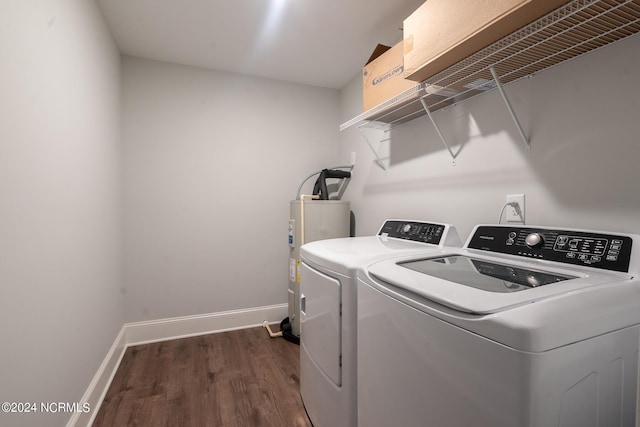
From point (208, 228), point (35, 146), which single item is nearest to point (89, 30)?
point (35, 146)

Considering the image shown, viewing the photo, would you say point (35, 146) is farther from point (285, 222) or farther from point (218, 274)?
point (285, 222)

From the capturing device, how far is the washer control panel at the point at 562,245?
2.88 ft

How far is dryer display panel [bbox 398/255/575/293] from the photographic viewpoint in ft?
2.60

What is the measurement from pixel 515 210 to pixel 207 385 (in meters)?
2.00

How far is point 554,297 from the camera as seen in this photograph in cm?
63

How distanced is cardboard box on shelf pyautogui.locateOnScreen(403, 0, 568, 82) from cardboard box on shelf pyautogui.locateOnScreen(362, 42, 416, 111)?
271mm

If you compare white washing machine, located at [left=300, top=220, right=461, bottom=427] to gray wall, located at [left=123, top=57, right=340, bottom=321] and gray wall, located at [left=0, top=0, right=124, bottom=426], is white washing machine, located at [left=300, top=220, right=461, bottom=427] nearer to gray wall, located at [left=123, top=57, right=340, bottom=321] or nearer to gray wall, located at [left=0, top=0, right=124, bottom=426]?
gray wall, located at [left=0, top=0, right=124, bottom=426]

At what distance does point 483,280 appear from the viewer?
33.7 inches

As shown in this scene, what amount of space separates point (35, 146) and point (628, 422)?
1.96m

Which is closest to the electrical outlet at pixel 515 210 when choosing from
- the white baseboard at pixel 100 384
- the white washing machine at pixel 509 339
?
the white washing machine at pixel 509 339

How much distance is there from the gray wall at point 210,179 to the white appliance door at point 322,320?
136 cm

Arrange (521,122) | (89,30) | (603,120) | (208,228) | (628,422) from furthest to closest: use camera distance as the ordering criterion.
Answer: (208,228), (89,30), (521,122), (603,120), (628,422)

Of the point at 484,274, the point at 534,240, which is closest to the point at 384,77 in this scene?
the point at 534,240

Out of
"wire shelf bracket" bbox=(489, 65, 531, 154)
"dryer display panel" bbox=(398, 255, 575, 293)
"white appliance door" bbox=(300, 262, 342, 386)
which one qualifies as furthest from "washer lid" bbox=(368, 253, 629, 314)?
"wire shelf bracket" bbox=(489, 65, 531, 154)
